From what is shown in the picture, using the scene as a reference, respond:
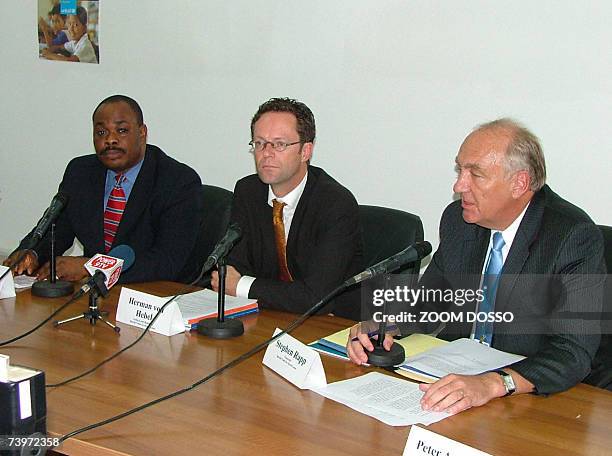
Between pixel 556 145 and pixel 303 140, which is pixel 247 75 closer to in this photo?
pixel 303 140

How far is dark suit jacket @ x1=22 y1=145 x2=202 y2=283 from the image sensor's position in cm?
339

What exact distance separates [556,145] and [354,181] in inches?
38.3

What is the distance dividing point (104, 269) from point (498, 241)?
121cm

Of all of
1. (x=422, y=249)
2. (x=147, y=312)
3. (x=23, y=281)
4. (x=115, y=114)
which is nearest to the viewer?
(x=422, y=249)

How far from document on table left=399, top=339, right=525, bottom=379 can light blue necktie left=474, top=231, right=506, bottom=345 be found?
0.17 metres

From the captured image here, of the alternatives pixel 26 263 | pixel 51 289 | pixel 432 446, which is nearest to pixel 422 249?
pixel 432 446

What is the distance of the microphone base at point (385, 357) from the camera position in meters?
2.20

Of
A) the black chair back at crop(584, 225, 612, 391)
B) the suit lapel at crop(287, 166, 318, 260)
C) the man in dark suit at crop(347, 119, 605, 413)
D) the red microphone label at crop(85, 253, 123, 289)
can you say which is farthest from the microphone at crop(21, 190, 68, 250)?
the black chair back at crop(584, 225, 612, 391)

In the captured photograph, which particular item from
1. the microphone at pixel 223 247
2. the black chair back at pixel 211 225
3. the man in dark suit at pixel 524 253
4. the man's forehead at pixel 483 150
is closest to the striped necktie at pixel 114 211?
the black chair back at pixel 211 225

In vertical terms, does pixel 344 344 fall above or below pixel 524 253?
below

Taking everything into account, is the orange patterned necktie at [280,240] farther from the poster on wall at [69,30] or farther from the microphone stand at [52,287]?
the poster on wall at [69,30]

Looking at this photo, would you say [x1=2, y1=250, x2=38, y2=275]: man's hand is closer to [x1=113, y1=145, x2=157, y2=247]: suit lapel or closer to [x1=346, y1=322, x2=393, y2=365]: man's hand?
[x1=113, y1=145, x2=157, y2=247]: suit lapel

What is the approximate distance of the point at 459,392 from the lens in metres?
1.94

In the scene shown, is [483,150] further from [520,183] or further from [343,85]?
[343,85]
